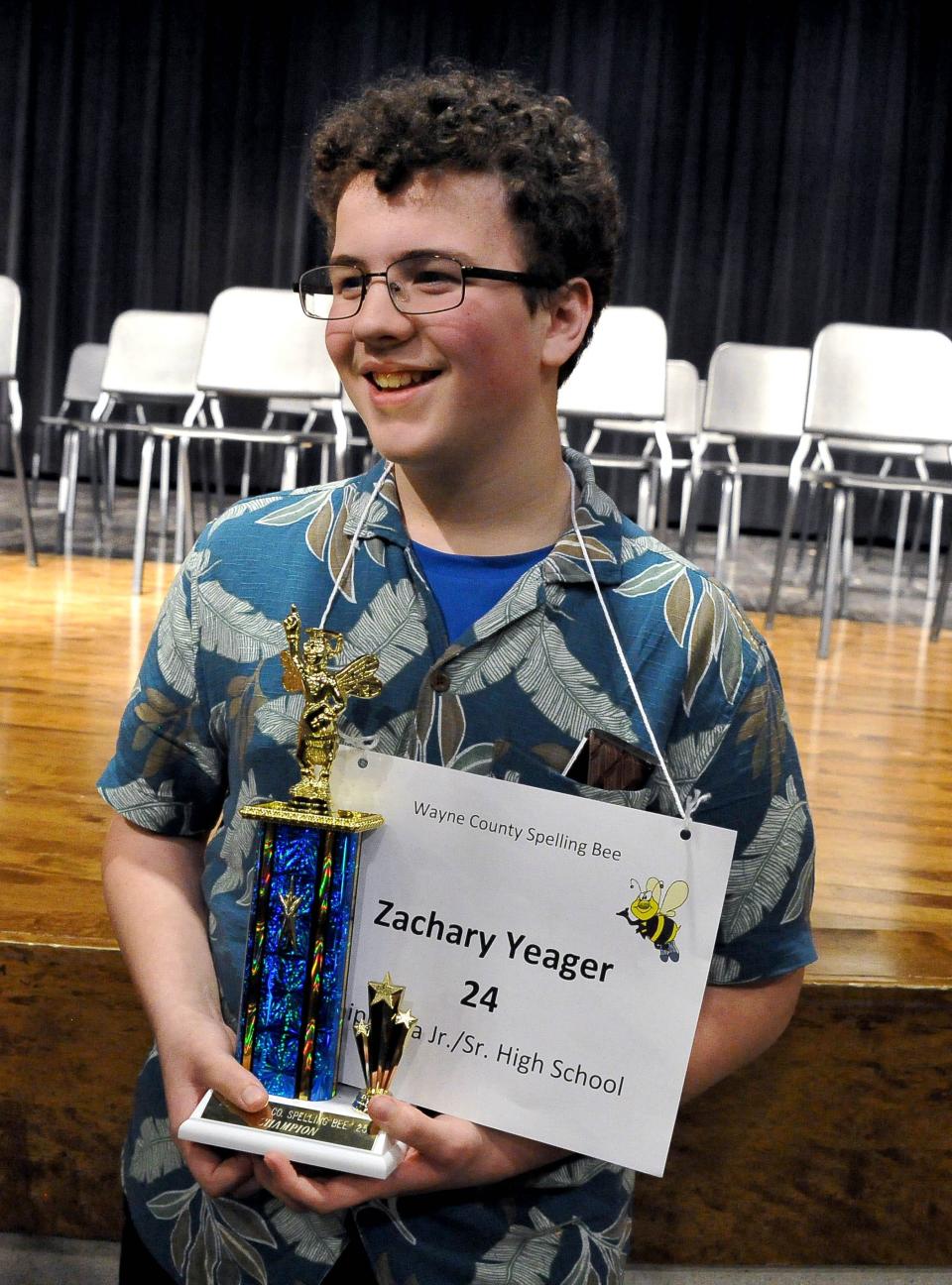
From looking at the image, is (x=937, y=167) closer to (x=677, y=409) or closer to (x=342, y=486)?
(x=677, y=409)

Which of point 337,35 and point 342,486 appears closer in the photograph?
point 342,486

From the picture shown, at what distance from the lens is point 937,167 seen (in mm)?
7312

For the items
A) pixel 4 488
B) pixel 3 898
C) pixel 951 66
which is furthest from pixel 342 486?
pixel 951 66

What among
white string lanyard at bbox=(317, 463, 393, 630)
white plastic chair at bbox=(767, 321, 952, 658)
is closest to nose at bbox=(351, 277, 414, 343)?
white string lanyard at bbox=(317, 463, 393, 630)

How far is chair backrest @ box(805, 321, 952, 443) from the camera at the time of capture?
3.32m

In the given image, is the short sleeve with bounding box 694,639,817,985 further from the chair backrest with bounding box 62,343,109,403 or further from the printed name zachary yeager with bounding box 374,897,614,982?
the chair backrest with bounding box 62,343,109,403

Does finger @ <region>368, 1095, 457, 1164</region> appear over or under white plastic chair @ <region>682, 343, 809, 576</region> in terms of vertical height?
under

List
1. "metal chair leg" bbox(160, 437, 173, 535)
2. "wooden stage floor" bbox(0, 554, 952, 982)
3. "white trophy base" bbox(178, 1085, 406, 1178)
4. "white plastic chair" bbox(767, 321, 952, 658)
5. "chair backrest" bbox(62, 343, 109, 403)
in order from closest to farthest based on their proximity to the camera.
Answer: "white trophy base" bbox(178, 1085, 406, 1178) → "wooden stage floor" bbox(0, 554, 952, 982) → "white plastic chair" bbox(767, 321, 952, 658) → "metal chair leg" bbox(160, 437, 173, 535) → "chair backrest" bbox(62, 343, 109, 403)

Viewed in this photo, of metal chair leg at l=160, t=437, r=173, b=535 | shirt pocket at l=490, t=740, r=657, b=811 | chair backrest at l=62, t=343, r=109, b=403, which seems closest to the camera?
shirt pocket at l=490, t=740, r=657, b=811

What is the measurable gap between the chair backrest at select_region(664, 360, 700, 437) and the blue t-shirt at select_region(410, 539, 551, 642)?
4034mm

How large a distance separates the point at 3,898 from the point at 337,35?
744cm

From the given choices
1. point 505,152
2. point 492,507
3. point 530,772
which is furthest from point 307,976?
point 505,152

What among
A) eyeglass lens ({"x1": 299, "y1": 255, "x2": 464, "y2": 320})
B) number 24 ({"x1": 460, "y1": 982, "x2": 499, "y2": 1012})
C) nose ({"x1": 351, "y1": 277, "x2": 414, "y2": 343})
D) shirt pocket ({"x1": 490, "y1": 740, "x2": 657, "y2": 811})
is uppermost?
eyeglass lens ({"x1": 299, "y1": 255, "x2": 464, "y2": 320})


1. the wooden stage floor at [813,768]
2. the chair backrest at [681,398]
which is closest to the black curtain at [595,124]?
the chair backrest at [681,398]
